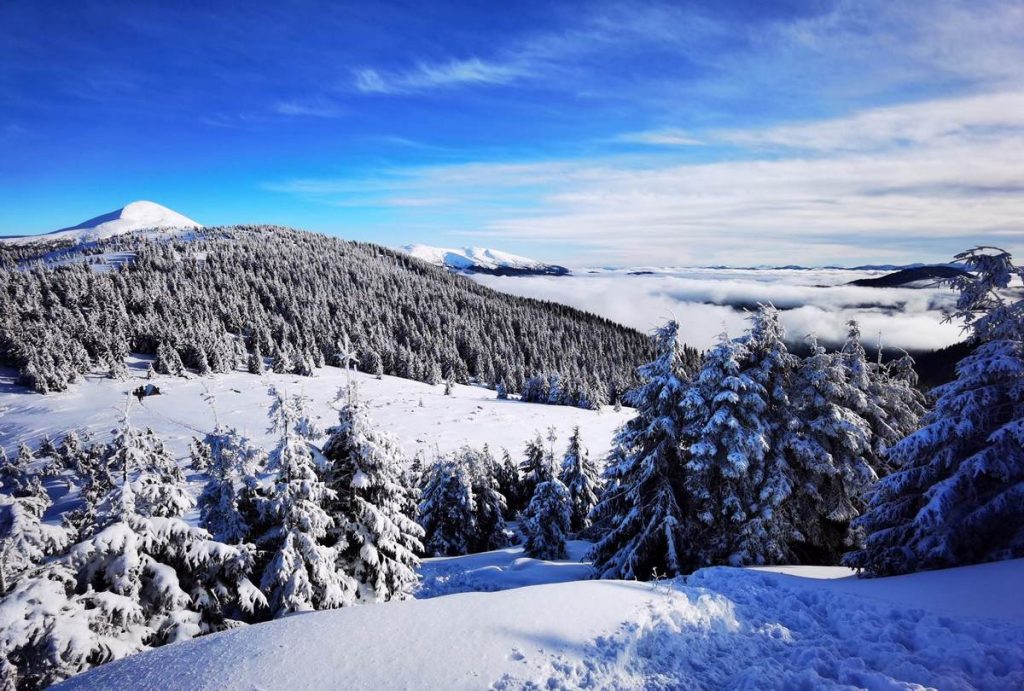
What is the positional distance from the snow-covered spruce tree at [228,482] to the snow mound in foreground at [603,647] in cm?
470

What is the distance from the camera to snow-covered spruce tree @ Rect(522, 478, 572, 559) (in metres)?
27.8

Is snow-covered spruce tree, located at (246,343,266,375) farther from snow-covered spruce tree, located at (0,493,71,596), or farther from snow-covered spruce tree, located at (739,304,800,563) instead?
snow-covered spruce tree, located at (739,304,800,563)

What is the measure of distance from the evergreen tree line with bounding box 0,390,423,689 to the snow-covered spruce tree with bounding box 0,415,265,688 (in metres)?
0.02

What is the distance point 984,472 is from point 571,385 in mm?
97288

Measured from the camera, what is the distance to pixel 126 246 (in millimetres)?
192250

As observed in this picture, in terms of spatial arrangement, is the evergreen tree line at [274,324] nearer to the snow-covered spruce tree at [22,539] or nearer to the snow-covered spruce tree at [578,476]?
the snow-covered spruce tree at [578,476]

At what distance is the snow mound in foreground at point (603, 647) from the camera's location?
19.7 ft

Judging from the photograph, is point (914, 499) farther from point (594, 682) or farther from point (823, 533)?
point (594, 682)

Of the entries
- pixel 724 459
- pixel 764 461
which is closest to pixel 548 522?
pixel 724 459

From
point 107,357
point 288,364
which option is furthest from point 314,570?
point 107,357

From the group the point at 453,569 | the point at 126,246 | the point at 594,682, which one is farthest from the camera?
the point at 126,246

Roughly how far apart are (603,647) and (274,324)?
136956 millimetres

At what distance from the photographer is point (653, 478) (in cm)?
1555

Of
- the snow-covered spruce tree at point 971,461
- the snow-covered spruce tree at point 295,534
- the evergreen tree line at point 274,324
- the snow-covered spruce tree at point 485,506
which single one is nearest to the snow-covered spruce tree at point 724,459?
the snow-covered spruce tree at point 971,461
